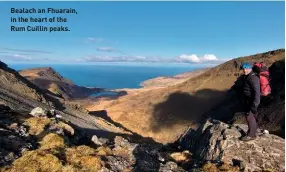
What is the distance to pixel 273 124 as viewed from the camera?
3731 cm

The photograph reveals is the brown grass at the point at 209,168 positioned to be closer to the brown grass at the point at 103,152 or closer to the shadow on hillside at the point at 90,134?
the brown grass at the point at 103,152

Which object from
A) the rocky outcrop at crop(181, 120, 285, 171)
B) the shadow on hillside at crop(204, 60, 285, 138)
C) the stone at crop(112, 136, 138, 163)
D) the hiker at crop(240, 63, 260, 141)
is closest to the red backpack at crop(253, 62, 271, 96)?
the hiker at crop(240, 63, 260, 141)

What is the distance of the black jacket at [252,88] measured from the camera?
11344 mm

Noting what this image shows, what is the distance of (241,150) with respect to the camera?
12977mm

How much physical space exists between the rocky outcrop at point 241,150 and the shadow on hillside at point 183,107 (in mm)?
54366

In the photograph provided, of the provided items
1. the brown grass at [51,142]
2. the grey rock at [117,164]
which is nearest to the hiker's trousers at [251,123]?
the grey rock at [117,164]

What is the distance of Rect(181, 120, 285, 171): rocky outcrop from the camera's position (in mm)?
12062

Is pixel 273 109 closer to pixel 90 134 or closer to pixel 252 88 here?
pixel 90 134

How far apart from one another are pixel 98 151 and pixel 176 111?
67458 mm

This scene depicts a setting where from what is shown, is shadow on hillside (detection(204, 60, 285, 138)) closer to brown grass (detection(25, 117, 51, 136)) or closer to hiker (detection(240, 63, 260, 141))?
hiker (detection(240, 63, 260, 141))

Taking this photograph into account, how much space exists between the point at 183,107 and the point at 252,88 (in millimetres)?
70730

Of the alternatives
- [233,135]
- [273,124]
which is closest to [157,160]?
[233,135]

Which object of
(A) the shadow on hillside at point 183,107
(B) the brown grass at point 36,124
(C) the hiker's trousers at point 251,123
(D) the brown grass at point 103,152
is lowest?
(A) the shadow on hillside at point 183,107

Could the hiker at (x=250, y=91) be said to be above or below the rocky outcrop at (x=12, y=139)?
above
